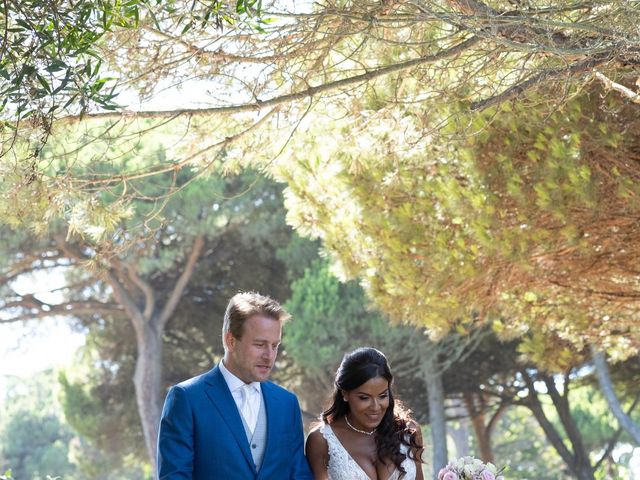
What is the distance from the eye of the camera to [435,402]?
18.1 meters

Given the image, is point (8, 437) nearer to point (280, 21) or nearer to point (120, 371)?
point (120, 371)

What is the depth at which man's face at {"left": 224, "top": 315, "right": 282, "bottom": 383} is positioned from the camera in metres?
4.05

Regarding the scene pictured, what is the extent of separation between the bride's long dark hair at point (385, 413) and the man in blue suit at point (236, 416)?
0.53 meters

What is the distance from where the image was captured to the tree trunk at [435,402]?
1775 cm

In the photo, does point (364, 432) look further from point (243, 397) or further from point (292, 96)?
point (292, 96)

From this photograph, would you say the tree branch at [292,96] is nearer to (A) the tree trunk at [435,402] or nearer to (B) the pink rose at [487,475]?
(B) the pink rose at [487,475]

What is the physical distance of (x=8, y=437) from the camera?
110ft

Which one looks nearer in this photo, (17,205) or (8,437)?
(17,205)

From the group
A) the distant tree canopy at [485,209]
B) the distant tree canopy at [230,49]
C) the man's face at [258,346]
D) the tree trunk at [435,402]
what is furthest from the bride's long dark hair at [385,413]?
the tree trunk at [435,402]

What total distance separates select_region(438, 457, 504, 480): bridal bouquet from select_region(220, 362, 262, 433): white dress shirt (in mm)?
1040

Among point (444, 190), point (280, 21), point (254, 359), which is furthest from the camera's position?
point (444, 190)

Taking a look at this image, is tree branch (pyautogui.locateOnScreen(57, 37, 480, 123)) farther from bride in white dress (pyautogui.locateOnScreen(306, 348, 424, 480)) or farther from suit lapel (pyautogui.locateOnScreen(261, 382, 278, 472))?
suit lapel (pyautogui.locateOnScreen(261, 382, 278, 472))

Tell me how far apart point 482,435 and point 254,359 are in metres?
16.3

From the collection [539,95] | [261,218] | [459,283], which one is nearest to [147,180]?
[261,218]
